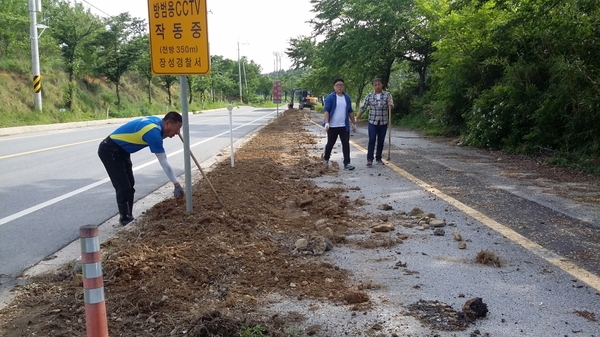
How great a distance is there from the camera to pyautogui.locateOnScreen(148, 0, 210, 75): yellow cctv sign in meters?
5.05

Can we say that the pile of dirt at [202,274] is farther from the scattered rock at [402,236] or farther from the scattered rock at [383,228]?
the scattered rock at [402,236]

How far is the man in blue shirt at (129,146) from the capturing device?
5477mm

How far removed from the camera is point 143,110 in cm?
4469

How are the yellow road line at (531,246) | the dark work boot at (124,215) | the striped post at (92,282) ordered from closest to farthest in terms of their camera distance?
1. the striped post at (92,282)
2. the yellow road line at (531,246)
3. the dark work boot at (124,215)

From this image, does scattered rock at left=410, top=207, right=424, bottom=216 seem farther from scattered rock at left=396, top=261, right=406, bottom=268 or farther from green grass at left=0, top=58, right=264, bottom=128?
green grass at left=0, top=58, right=264, bottom=128

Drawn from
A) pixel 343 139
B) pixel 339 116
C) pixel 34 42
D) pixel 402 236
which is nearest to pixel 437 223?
pixel 402 236

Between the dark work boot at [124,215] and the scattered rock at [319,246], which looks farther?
the dark work boot at [124,215]

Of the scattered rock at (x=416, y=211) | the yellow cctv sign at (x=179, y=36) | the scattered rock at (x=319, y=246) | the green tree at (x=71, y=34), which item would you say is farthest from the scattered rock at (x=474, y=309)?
the green tree at (x=71, y=34)

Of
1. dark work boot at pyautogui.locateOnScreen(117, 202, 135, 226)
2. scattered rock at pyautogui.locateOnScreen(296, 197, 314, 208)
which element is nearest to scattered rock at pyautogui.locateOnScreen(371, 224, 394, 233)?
scattered rock at pyautogui.locateOnScreen(296, 197, 314, 208)

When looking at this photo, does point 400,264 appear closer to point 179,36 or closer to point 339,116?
point 179,36

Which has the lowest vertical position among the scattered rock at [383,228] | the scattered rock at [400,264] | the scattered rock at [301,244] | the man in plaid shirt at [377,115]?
the scattered rock at [400,264]

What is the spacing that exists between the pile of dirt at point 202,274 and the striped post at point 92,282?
75 cm

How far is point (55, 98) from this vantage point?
111 ft

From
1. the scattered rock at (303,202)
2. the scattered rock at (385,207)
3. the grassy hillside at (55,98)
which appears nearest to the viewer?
the scattered rock at (385,207)
